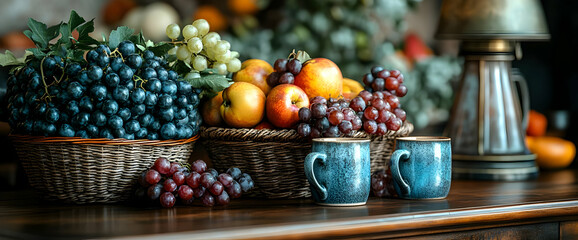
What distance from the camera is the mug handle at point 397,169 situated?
1133 mm

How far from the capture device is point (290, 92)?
3.81ft

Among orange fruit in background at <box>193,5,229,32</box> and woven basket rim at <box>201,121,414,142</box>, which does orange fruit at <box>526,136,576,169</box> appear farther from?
orange fruit in background at <box>193,5,229,32</box>

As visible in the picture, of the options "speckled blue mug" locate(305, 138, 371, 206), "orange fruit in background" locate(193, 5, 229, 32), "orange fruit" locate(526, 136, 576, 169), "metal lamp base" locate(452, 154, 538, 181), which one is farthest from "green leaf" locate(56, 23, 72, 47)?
"orange fruit in background" locate(193, 5, 229, 32)

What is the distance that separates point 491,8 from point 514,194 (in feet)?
1.66

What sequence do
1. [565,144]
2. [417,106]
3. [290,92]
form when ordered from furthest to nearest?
[417,106] → [565,144] → [290,92]

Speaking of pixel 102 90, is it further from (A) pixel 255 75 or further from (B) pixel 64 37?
(A) pixel 255 75

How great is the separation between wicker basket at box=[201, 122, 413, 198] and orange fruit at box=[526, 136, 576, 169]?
27.1 inches

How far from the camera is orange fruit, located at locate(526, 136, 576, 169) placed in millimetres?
1719

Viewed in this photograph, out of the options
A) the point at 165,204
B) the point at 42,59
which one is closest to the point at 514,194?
the point at 165,204

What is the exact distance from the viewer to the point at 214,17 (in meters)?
2.57

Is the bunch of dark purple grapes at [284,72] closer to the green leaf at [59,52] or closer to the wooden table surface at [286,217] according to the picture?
the wooden table surface at [286,217]

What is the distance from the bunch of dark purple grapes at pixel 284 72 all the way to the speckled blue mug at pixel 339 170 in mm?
176

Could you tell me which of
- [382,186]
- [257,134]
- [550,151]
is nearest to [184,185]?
[257,134]

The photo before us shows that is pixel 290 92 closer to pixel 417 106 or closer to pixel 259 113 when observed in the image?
pixel 259 113
